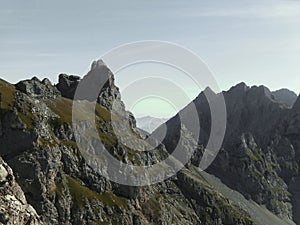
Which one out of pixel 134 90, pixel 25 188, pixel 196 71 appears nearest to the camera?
pixel 196 71

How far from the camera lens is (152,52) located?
159 m

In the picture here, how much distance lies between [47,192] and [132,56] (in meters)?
77.3

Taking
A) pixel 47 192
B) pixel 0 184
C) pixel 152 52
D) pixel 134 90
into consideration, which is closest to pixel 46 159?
pixel 47 192

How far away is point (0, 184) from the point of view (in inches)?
2975

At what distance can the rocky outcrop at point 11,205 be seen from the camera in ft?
227

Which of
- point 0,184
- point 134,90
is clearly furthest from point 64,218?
point 0,184

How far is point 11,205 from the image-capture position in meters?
71.8

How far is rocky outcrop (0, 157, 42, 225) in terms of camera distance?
227 ft

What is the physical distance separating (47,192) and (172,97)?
6475cm

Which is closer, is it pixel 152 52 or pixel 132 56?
pixel 132 56

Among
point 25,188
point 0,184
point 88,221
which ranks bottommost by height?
point 0,184

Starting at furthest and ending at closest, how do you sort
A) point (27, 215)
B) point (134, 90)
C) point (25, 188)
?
point (25, 188) → point (134, 90) → point (27, 215)

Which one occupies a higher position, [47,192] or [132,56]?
[132,56]

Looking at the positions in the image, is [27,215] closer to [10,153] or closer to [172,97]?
[172,97]
